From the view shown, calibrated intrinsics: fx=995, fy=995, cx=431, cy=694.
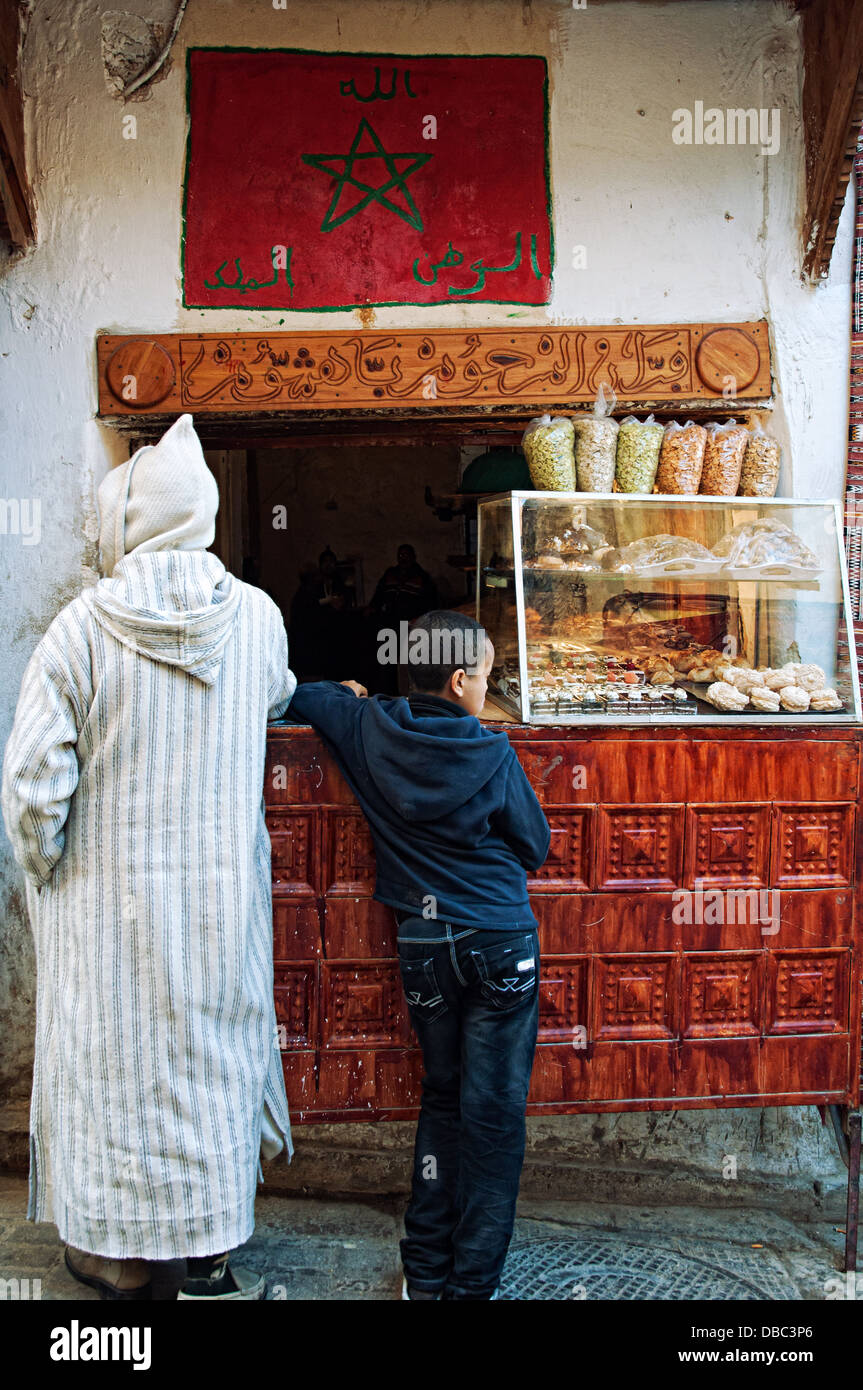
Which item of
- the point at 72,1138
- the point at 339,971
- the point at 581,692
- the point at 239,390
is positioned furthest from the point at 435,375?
the point at 72,1138

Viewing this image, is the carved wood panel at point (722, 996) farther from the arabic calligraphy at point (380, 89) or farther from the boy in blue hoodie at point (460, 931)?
the arabic calligraphy at point (380, 89)

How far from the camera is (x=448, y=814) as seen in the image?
91.6 inches

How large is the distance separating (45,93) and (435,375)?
58.7 inches

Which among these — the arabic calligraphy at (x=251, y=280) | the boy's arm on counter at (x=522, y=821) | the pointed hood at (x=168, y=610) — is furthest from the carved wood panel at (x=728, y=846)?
the arabic calligraphy at (x=251, y=280)

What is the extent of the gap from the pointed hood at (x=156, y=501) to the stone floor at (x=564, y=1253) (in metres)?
1.96

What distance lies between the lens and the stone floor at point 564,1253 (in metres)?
2.71

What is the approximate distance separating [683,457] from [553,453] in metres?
0.43

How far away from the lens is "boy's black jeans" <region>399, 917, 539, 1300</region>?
2.32m

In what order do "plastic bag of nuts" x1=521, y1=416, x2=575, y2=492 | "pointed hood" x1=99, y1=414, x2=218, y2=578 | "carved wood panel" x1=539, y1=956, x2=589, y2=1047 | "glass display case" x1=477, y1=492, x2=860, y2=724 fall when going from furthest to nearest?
"plastic bag of nuts" x1=521, y1=416, x2=575, y2=492 → "glass display case" x1=477, y1=492, x2=860, y2=724 → "carved wood panel" x1=539, y1=956, x2=589, y2=1047 → "pointed hood" x1=99, y1=414, x2=218, y2=578

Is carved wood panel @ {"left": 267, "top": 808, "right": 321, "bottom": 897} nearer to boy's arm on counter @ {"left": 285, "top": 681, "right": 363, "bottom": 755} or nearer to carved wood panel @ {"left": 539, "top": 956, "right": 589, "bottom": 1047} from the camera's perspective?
boy's arm on counter @ {"left": 285, "top": 681, "right": 363, "bottom": 755}

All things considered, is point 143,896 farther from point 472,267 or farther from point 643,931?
point 472,267

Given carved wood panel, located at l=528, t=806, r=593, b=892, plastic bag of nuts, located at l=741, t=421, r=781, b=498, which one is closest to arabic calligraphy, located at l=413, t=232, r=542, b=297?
plastic bag of nuts, located at l=741, t=421, r=781, b=498

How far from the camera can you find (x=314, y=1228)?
9.83 feet

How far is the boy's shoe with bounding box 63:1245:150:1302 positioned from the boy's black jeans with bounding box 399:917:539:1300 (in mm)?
753
